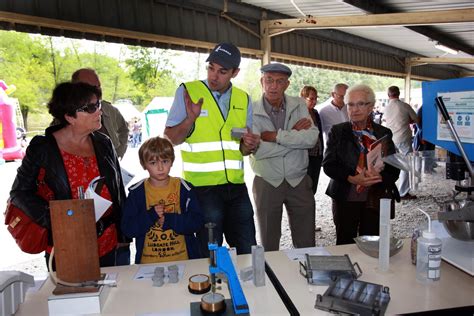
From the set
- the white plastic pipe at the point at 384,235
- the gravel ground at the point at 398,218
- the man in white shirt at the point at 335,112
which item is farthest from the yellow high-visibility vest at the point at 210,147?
the man in white shirt at the point at 335,112

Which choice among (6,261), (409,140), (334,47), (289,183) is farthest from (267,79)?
(334,47)

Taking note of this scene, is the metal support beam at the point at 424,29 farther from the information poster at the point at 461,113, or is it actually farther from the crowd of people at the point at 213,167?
the information poster at the point at 461,113

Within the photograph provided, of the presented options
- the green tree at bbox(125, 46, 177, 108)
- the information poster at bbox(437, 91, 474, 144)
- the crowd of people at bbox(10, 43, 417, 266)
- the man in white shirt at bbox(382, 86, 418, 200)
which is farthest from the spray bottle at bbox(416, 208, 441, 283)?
the green tree at bbox(125, 46, 177, 108)

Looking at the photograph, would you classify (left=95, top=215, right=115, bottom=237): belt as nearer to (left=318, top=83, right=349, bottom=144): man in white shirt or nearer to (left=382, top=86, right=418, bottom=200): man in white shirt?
(left=318, top=83, right=349, bottom=144): man in white shirt

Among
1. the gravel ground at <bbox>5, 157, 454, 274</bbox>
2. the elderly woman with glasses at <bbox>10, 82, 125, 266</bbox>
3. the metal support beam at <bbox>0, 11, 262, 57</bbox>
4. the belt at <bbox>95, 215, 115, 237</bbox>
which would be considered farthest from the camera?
the gravel ground at <bbox>5, 157, 454, 274</bbox>

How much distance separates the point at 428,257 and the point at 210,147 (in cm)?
126

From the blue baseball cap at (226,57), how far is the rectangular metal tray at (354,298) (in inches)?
53.9

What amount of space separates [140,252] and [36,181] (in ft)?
1.88

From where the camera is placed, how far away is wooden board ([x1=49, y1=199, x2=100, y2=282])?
131cm

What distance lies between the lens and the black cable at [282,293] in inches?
49.7

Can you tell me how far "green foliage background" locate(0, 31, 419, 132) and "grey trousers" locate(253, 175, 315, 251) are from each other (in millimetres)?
10978

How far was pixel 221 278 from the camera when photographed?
145 centimetres

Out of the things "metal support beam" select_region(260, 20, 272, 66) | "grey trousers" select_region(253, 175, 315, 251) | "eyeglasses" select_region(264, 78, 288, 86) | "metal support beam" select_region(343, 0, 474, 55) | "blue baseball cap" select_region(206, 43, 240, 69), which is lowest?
"grey trousers" select_region(253, 175, 315, 251)

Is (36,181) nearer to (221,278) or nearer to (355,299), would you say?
(221,278)
